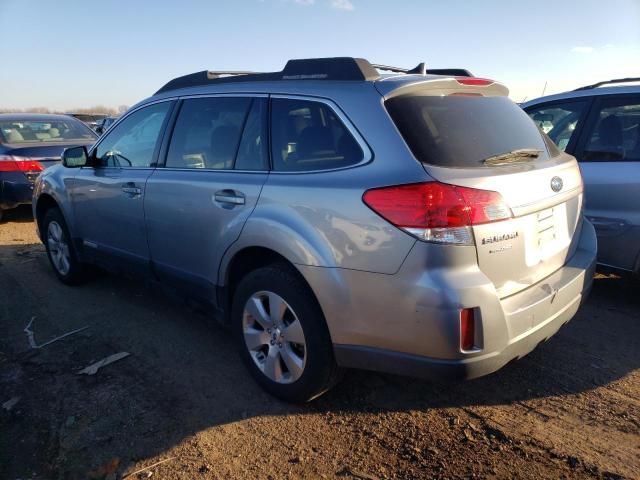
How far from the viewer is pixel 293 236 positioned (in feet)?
8.61

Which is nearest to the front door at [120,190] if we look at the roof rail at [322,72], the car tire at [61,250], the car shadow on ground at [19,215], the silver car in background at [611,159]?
the car tire at [61,250]

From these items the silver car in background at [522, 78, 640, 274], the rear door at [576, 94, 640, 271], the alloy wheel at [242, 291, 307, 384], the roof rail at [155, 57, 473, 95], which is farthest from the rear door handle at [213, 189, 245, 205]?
the rear door at [576, 94, 640, 271]

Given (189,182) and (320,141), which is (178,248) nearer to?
(189,182)

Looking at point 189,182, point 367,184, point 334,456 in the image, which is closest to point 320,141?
point 367,184

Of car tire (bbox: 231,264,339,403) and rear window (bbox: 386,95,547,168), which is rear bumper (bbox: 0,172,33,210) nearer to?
car tire (bbox: 231,264,339,403)

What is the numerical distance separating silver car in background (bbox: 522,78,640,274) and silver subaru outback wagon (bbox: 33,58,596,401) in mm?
1049

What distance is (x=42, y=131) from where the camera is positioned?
814cm

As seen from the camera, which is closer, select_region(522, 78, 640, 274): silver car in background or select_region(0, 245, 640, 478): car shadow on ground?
select_region(0, 245, 640, 478): car shadow on ground

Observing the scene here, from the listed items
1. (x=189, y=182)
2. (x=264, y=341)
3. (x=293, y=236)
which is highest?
(x=189, y=182)

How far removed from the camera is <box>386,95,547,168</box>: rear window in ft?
7.82

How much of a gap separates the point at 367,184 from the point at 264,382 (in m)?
1.38

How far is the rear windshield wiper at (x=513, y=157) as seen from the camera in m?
2.50

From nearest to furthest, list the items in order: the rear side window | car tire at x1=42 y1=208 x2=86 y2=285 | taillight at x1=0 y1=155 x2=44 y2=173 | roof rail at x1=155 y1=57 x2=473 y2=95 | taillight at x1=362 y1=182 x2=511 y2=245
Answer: taillight at x1=362 y1=182 x2=511 y2=245
the rear side window
roof rail at x1=155 y1=57 x2=473 y2=95
car tire at x1=42 y1=208 x2=86 y2=285
taillight at x1=0 y1=155 x2=44 y2=173

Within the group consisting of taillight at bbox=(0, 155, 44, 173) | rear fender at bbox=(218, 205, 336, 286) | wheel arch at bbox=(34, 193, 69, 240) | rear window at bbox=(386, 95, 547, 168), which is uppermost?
rear window at bbox=(386, 95, 547, 168)
